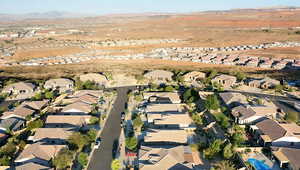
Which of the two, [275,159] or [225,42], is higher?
[225,42]

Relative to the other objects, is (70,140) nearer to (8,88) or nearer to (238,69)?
(8,88)

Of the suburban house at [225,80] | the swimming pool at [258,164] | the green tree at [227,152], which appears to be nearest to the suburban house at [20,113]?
the green tree at [227,152]

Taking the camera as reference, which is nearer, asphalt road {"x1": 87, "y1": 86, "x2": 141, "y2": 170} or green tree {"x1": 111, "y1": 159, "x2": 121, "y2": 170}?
green tree {"x1": 111, "y1": 159, "x2": 121, "y2": 170}

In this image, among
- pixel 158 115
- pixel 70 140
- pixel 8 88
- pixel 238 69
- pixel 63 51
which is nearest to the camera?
pixel 70 140

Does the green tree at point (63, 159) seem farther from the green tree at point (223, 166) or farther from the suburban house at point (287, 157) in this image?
the suburban house at point (287, 157)

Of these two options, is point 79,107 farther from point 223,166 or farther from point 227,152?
point 223,166

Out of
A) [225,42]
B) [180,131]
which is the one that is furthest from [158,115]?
[225,42]

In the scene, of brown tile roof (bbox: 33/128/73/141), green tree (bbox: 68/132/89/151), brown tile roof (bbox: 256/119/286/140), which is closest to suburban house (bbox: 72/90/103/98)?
brown tile roof (bbox: 33/128/73/141)

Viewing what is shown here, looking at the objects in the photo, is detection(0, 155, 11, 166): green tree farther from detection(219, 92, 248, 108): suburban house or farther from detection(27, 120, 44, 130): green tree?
detection(219, 92, 248, 108): suburban house
